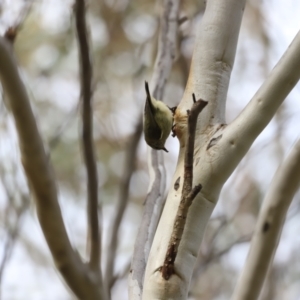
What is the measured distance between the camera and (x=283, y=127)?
1419 millimetres

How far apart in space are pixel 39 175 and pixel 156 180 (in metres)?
0.15

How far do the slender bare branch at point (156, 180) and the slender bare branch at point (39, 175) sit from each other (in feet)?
0.29

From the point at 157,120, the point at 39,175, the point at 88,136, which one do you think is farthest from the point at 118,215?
the point at 157,120

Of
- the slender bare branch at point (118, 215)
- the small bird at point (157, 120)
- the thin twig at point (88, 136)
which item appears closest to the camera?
the small bird at point (157, 120)

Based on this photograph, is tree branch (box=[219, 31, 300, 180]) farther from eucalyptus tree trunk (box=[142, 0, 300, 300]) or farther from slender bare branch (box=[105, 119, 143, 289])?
slender bare branch (box=[105, 119, 143, 289])

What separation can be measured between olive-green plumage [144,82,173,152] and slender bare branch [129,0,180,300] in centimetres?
13

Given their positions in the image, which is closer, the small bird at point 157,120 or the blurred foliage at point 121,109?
the small bird at point 157,120

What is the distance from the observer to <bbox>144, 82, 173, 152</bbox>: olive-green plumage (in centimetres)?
48

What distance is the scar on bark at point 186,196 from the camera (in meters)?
0.35

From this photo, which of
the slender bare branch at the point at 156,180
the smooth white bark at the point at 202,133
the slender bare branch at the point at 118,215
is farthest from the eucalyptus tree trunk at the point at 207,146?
the slender bare branch at the point at 118,215

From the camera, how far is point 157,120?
1.57 ft

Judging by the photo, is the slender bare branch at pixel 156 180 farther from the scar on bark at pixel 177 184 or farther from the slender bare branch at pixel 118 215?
the slender bare branch at pixel 118 215

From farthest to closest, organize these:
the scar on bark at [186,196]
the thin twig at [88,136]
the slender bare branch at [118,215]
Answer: the slender bare branch at [118,215]
the thin twig at [88,136]
the scar on bark at [186,196]

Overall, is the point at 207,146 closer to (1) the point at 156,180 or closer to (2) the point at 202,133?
(2) the point at 202,133
